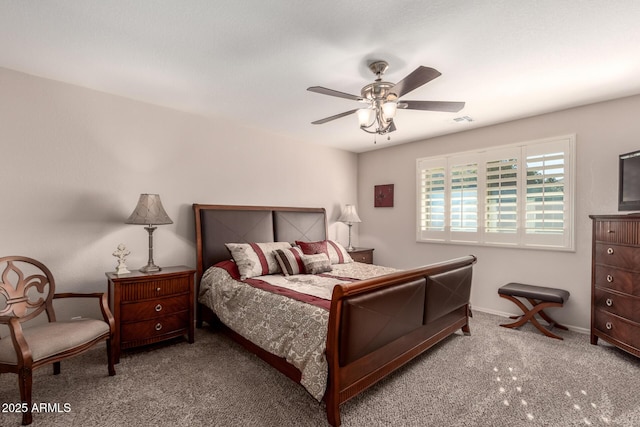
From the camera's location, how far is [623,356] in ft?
8.95

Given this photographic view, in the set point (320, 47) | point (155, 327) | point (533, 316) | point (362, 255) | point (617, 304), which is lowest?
point (533, 316)

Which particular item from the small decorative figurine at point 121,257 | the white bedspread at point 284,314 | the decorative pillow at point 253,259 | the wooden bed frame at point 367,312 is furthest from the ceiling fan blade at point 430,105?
the small decorative figurine at point 121,257

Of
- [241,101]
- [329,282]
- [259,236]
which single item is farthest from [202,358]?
[241,101]

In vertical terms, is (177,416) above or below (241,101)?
below

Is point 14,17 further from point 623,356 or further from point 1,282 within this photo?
point 623,356

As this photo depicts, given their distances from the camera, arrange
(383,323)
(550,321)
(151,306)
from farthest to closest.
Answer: (550,321) < (151,306) < (383,323)

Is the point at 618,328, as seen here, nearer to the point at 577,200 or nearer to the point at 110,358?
the point at 577,200

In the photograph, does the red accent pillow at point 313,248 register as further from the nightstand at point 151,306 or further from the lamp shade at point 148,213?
Answer: the lamp shade at point 148,213

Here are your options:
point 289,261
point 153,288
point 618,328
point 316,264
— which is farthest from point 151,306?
point 618,328

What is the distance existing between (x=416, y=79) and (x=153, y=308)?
117 inches

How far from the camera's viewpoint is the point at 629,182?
109 inches

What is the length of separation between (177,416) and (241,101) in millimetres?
2823

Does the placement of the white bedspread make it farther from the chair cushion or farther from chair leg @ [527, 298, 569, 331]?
chair leg @ [527, 298, 569, 331]

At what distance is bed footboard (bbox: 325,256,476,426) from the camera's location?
1.86m
